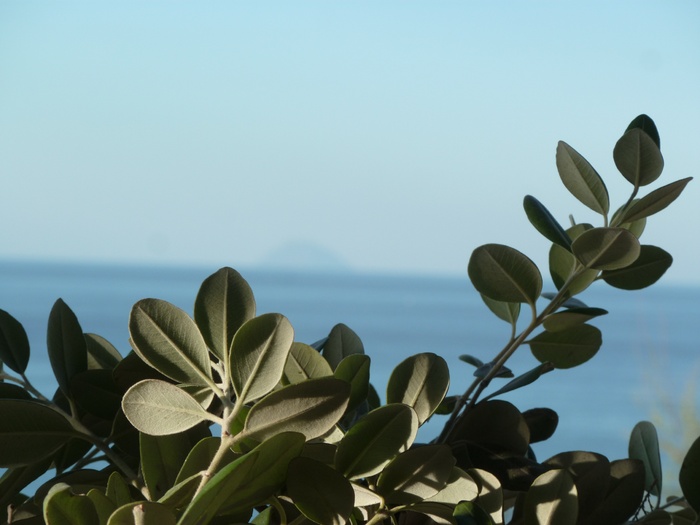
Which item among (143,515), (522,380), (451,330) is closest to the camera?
(143,515)

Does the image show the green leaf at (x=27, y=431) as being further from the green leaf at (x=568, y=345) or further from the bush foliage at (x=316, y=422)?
the green leaf at (x=568, y=345)

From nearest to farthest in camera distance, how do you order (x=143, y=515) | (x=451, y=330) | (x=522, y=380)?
(x=143, y=515) → (x=522, y=380) → (x=451, y=330)

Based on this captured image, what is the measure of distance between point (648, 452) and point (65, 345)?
20cm

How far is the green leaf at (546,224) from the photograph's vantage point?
0.23 meters

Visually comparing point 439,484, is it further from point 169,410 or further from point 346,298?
point 346,298

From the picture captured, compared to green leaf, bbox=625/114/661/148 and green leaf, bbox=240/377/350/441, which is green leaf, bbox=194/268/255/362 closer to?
green leaf, bbox=240/377/350/441

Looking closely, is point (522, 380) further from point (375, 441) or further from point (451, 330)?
point (451, 330)

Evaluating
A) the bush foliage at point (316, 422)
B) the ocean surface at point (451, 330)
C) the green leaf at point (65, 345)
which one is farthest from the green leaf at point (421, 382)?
the ocean surface at point (451, 330)

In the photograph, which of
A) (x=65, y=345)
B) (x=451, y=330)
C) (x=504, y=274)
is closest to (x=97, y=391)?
(x=65, y=345)

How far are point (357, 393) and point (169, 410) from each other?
0.05 m

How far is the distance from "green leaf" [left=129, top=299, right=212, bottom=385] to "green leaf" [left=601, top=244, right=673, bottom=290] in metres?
0.13

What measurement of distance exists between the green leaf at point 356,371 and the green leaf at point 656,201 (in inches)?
3.8

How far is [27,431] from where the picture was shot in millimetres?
198

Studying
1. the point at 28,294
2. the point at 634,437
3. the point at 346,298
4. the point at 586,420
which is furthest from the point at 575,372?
the point at 28,294
